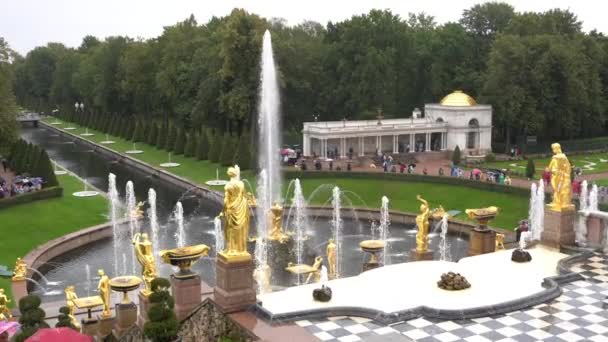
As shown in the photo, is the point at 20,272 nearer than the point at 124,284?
No

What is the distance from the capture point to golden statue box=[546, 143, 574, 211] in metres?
22.5

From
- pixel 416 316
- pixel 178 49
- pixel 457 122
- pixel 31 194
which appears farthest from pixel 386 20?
pixel 416 316

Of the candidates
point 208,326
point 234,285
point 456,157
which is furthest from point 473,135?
point 208,326

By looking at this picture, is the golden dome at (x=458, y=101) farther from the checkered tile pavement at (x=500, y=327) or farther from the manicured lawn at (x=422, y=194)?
the checkered tile pavement at (x=500, y=327)

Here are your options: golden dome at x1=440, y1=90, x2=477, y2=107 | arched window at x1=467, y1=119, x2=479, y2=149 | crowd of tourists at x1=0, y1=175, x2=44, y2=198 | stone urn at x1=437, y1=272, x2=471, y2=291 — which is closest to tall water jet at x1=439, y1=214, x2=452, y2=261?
stone urn at x1=437, y1=272, x2=471, y2=291

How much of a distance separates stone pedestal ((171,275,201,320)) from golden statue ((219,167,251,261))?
1.04m

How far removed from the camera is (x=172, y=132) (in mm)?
65625

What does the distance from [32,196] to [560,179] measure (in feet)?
98.3

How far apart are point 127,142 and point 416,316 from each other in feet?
208

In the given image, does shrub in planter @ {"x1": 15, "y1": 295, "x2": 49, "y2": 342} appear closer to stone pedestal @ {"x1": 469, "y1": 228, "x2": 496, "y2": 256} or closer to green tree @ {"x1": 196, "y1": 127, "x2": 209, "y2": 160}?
stone pedestal @ {"x1": 469, "y1": 228, "x2": 496, "y2": 256}

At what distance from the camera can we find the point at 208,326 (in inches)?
656

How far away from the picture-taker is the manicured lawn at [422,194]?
3759cm

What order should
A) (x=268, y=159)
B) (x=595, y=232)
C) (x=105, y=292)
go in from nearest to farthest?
(x=105, y=292)
(x=595, y=232)
(x=268, y=159)

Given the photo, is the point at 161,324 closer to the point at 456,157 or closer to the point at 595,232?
the point at 595,232
